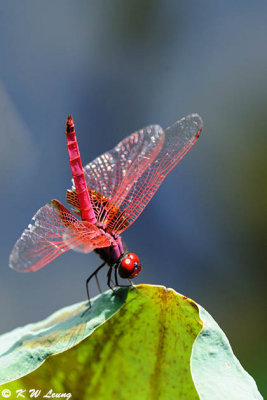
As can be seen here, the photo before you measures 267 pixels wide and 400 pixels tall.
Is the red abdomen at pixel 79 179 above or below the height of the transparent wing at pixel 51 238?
above

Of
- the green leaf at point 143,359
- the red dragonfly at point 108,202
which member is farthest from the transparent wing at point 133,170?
the green leaf at point 143,359

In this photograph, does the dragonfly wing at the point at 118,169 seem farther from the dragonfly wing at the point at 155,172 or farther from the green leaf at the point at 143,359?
the green leaf at the point at 143,359

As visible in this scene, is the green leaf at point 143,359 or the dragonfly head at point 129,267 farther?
the dragonfly head at point 129,267

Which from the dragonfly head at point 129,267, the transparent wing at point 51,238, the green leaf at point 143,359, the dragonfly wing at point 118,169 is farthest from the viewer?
the dragonfly wing at point 118,169

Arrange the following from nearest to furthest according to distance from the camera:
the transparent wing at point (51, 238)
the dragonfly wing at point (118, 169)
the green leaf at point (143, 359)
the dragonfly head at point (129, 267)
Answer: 1. the green leaf at point (143, 359)
2. the transparent wing at point (51, 238)
3. the dragonfly head at point (129, 267)
4. the dragonfly wing at point (118, 169)

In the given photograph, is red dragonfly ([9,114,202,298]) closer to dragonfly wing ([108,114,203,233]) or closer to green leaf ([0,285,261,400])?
dragonfly wing ([108,114,203,233])

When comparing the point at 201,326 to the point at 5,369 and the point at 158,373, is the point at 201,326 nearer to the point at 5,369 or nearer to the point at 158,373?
the point at 158,373

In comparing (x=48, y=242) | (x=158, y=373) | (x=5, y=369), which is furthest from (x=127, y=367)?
(x=48, y=242)

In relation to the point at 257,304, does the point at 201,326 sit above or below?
above
